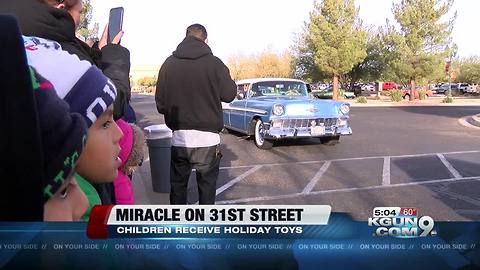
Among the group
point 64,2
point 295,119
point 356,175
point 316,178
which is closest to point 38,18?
point 64,2

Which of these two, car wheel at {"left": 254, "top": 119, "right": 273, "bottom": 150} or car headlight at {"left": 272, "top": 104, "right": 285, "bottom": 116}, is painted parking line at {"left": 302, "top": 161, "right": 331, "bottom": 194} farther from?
car wheel at {"left": 254, "top": 119, "right": 273, "bottom": 150}

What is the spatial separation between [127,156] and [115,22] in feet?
2.80

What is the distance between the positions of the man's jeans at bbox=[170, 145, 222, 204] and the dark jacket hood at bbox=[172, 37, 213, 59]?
2.66ft

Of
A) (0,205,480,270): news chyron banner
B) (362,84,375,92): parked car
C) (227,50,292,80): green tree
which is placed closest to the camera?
(0,205,480,270): news chyron banner

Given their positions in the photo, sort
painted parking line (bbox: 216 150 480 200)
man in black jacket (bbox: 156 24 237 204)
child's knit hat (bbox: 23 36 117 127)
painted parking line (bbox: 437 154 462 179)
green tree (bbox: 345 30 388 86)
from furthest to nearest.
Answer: green tree (bbox: 345 30 388 86) < painted parking line (bbox: 437 154 462 179) < painted parking line (bbox: 216 150 480 200) < man in black jacket (bbox: 156 24 237 204) < child's knit hat (bbox: 23 36 117 127)

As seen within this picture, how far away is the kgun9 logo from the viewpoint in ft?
3.30

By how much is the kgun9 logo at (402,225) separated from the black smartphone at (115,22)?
6.82 ft

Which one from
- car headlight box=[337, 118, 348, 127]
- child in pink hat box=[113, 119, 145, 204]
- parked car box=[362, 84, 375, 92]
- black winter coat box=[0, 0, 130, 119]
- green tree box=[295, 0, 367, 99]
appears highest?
green tree box=[295, 0, 367, 99]

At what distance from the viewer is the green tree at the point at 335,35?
113 ft

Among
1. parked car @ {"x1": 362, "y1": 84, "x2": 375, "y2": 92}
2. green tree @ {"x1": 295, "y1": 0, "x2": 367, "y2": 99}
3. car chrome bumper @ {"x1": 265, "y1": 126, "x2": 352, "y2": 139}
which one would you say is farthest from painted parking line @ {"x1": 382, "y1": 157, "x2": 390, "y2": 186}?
parked car @ {"x1": 362, "y1": 84, "x2": 375, "y2": 92}

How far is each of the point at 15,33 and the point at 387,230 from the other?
911 mm

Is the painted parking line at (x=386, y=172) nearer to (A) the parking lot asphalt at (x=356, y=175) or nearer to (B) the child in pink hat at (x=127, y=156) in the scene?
(A) the parking lot asphalt at (x=356, y=175)

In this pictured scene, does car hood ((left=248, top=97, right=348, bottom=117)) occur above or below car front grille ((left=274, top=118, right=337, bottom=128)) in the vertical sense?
above

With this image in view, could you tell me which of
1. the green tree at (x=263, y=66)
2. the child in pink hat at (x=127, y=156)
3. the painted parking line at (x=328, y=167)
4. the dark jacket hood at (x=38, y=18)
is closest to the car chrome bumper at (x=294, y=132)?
the painted parking line at (x=328, y=167)
